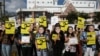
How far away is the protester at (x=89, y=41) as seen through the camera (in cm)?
1288

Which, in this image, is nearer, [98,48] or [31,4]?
[98,48]

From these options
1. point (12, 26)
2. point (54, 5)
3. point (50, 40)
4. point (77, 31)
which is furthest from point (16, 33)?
point (54, 5)

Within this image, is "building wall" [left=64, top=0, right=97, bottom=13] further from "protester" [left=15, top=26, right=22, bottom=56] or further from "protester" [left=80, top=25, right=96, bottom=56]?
"protester" [left=80, top=25, right=96, bottom=56]

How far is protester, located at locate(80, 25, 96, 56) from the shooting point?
42.3ft

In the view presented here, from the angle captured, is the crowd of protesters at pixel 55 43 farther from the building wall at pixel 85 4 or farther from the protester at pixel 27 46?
the building wall at pixel 85 4

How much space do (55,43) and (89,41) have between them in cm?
112

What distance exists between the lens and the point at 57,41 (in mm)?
13195

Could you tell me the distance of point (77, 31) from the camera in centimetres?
1343

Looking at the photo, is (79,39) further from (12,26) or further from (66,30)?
(12,26)

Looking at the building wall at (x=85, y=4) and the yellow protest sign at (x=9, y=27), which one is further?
the building wall at (x=85, y=4)

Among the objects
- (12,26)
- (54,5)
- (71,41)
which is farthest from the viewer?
(54,5)

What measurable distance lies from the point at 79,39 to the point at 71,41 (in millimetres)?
523

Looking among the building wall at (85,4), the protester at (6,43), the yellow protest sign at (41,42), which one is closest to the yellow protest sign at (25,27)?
the protester at (6,43)

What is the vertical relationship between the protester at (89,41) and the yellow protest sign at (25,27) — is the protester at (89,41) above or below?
below
